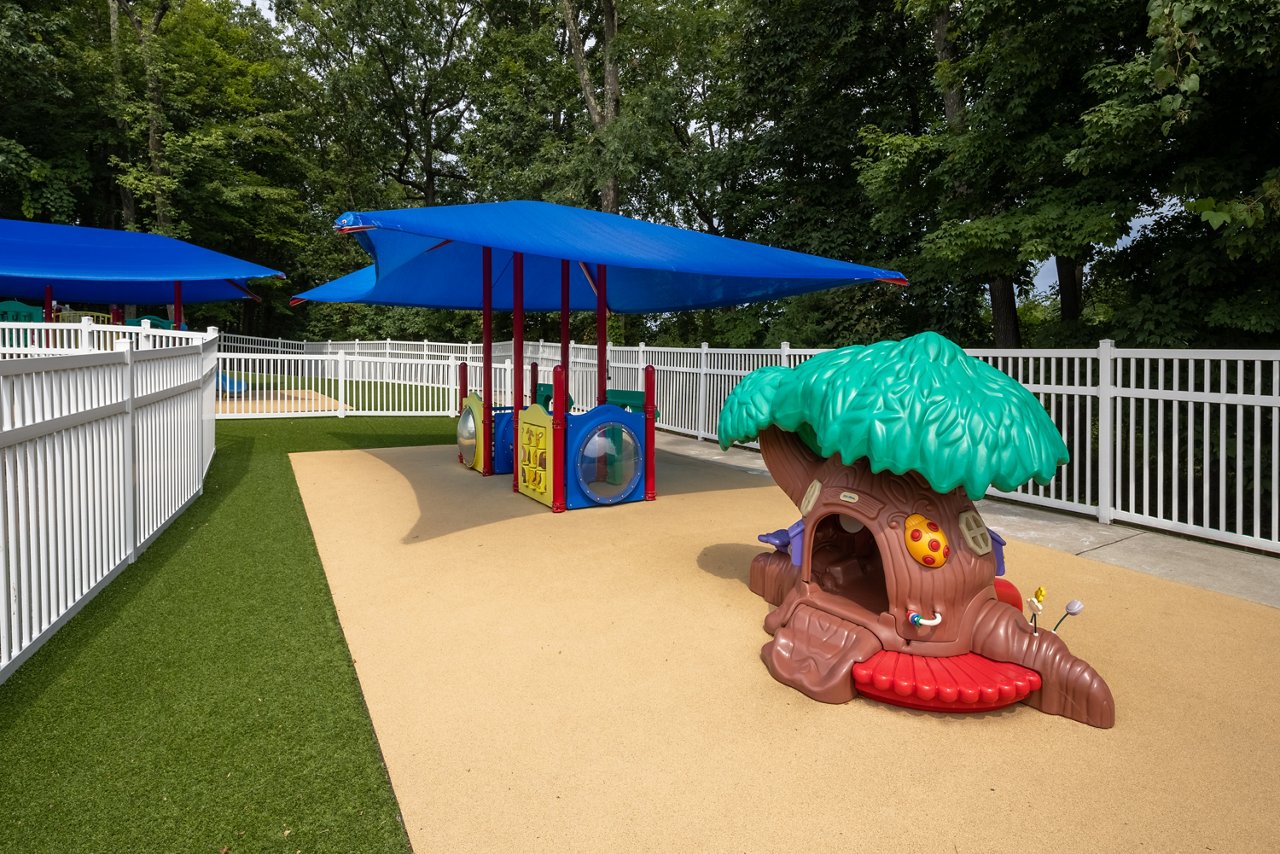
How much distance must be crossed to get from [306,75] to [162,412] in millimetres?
31931

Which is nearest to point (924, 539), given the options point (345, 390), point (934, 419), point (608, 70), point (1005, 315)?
point (934, 419)

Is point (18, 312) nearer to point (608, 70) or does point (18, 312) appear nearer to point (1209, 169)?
point (608, 70)

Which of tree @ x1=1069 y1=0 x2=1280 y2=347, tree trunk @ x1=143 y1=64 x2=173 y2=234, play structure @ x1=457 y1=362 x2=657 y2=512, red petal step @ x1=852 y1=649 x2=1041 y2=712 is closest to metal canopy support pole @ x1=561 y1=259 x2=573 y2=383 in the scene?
play structure @ x1=457 y1=362 x2=657 y2=512

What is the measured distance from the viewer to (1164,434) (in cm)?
711

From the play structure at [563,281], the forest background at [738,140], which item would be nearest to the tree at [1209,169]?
the forest background at [738,140]

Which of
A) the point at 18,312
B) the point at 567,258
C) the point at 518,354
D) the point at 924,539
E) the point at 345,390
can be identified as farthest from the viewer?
the point at 18,312

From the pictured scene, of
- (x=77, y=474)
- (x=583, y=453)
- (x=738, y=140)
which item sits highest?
(x=738, y=140)

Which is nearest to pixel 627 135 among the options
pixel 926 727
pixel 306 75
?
pixel 926 727

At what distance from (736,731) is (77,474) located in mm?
3758

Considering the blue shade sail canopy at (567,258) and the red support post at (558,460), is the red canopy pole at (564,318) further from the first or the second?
the red support post at (558,460)

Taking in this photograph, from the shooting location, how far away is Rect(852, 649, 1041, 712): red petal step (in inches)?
114

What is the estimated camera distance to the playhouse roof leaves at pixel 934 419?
9.39 feet

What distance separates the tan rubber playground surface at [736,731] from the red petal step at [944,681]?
9 cm

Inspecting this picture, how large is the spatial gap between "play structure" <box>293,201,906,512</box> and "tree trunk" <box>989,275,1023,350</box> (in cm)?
510
